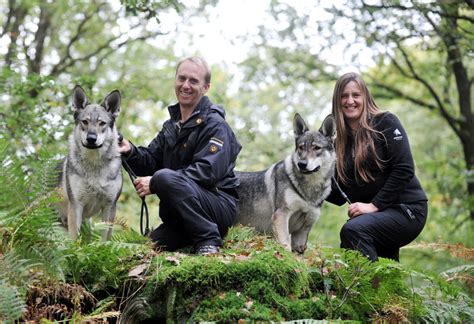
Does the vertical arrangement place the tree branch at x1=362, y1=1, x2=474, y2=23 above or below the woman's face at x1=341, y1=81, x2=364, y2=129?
above

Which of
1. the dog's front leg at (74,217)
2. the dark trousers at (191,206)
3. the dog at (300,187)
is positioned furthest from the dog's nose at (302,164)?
the dog's front leg at (74,217)

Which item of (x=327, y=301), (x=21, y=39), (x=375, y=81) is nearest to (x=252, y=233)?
(x=327, y=301)

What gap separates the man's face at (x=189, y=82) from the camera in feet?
18.8

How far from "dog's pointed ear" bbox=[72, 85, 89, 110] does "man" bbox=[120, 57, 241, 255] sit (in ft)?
2.14

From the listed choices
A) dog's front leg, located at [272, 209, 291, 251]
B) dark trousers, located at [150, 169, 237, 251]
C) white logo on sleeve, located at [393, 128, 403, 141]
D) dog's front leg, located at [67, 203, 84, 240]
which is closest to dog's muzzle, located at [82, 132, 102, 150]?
dog's front leg, located at [67, 203, 84, 240]

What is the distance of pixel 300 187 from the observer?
20.7ft

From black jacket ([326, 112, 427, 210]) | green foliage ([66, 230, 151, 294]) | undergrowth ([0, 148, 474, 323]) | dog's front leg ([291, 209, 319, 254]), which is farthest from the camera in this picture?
dog's front leg ([291, 209, 319, 254])

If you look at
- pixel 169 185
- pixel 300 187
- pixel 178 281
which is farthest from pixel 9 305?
pixel 300 187

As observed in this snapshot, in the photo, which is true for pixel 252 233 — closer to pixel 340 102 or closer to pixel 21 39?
pixel 340 102

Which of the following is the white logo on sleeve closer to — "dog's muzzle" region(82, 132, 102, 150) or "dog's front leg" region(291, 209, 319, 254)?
"dog's front leg" region(291, 209, 319, 254)

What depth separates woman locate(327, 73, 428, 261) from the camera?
540cm

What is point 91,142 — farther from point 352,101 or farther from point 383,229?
point 383,229

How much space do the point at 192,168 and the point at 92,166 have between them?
139cm

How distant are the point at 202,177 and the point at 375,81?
392 inches
